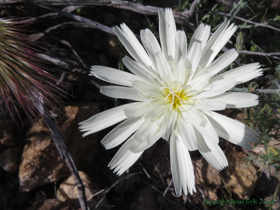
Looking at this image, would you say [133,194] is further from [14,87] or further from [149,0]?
[149,0]

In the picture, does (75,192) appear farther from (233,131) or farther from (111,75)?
(233,131)

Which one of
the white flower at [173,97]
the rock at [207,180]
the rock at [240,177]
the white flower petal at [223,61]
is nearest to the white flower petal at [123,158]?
the white flower at [173,97]

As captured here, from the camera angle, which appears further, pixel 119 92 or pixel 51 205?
pixel 51 205

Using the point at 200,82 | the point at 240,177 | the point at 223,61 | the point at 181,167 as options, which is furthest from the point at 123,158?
the point at 240,177

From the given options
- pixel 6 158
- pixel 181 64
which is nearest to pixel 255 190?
pixel 181 64

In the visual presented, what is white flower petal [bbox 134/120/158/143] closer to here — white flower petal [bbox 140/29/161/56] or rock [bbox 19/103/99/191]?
white flower petal [bbox 140/29/161/56]

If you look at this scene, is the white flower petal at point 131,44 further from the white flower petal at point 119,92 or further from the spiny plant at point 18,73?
the spiny plant at point 18,73
